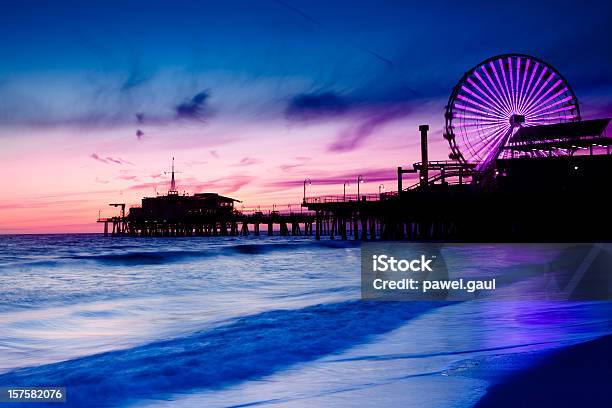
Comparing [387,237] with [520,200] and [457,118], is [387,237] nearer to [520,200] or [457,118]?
[457,118]

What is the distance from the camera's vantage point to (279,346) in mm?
8344

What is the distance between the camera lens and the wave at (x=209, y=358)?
6195 mm

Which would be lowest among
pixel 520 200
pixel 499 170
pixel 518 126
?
pixel 520 200

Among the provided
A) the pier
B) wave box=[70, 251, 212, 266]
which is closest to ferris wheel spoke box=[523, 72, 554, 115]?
the pier

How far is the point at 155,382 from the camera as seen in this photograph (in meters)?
6.33

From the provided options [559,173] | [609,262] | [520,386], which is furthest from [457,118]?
[520,386]

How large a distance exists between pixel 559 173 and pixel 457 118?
1133cm

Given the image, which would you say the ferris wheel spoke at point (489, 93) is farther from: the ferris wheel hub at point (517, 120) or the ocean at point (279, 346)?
the ocean at point (279, 346)

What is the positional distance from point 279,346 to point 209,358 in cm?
129

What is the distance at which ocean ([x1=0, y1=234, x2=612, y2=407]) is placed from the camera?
5719 mm

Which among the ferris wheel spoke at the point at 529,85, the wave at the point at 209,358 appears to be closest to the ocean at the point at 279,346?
the wave at the point at 209,358

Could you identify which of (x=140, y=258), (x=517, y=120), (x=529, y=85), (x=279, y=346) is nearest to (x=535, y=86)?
(x=529, y=85)

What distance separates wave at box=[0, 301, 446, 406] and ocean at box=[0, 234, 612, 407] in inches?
0.8

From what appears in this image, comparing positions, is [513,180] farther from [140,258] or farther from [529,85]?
[140,258]
